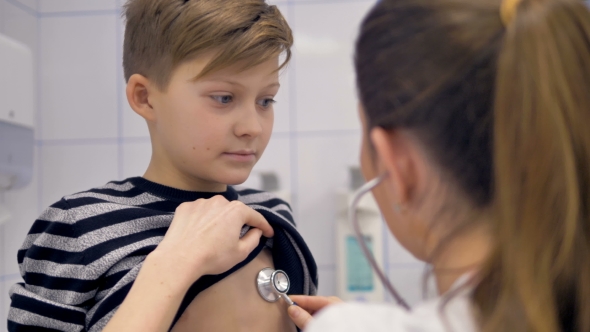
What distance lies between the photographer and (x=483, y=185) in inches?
21.7

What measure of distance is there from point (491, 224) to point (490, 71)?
0.14 metres

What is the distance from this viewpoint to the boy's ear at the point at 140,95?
0.95 meters

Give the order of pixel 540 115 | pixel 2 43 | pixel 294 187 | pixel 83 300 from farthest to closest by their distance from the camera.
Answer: pixel 294 187, pixel 2 43, pixel 83 300, pixel 540 115

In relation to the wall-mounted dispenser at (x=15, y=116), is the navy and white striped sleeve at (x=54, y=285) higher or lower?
lower

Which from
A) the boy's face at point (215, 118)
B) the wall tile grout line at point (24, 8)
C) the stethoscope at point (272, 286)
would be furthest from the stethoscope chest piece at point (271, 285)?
the wall tile grout line at point (24, 8)

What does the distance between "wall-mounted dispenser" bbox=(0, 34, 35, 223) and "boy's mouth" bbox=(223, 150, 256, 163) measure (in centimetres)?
74

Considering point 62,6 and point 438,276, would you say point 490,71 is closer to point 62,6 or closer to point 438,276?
point 438,276

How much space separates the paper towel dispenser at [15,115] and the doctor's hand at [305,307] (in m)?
0.86

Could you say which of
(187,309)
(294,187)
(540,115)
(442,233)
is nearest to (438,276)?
(442,233)

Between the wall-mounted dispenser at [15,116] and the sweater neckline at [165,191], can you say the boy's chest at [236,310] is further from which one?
the wall-mounted dispenser at [15,116]

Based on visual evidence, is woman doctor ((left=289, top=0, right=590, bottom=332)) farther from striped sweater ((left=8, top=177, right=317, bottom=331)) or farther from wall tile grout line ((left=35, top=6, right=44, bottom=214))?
wall tile grout line ((left=35, top=6, right=44, bottom=214))

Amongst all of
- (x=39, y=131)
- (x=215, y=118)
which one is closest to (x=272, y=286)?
(x=215, y=118)

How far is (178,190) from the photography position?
3.14ft

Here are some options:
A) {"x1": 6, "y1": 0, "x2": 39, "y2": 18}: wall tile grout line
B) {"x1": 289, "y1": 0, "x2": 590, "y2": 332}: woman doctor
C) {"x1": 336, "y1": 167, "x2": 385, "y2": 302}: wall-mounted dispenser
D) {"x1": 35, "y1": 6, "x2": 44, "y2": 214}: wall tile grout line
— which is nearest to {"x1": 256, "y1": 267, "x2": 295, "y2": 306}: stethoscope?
{"x1": 289, "y1": 0, "x2": 590, "y2": 332}: woman doctor
